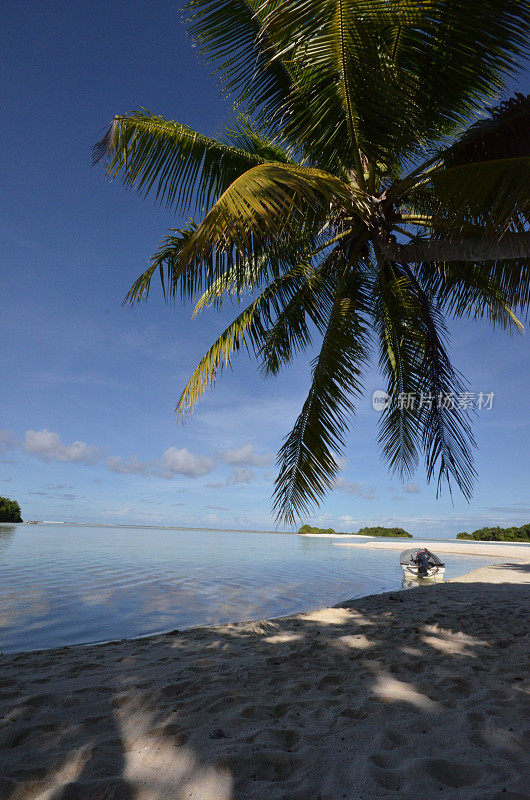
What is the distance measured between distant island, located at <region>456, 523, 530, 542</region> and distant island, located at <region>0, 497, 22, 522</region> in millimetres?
50326

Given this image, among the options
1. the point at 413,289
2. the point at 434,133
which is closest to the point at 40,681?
the point at 413,289

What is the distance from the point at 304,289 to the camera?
7.97 metres

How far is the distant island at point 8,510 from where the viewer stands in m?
49.2

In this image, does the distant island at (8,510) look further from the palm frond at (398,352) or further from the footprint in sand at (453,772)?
the footprint in sand at (453,772)

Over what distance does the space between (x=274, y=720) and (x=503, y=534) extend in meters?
46.0

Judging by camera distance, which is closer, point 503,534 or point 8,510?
point 503,534

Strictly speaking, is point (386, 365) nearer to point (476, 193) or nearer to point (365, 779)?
point (476, 193)

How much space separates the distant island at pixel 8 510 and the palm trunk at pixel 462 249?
2152 inches

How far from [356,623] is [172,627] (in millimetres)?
2606

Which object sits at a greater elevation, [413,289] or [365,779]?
[413,289]

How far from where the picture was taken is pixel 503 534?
4125cm

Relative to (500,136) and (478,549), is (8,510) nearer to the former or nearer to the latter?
(478,549)

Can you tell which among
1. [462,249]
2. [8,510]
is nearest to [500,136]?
[462,249]

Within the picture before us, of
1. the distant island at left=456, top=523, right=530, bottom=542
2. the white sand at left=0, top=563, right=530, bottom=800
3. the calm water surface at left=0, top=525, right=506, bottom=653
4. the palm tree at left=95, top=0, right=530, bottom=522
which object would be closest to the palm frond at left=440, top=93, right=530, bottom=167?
the palm tree at left=95, top=0, right=530, bottom=522
